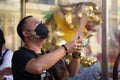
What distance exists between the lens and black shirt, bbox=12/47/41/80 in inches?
98.0

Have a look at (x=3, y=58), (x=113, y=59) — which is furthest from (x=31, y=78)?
(x=113, y=59)

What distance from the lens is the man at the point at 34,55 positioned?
2.35 m

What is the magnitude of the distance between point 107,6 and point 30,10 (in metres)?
1.47

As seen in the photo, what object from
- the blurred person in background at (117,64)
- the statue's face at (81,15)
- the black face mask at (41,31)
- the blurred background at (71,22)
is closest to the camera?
the black face mask at (41,31)

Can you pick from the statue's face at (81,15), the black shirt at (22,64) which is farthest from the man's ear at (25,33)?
the statue's face at (81,15)

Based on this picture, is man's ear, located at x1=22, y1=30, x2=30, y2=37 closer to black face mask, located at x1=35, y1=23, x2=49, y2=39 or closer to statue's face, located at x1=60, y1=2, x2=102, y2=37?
black face mask, located at x1=35, y1=23, x2=49, y2=39

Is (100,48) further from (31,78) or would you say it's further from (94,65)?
(31,78)

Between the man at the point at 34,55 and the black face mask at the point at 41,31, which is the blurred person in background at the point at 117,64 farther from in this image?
the black face mask at the point at 41,31

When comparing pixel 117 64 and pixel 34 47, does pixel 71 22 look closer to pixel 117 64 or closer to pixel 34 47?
pixel 117 64

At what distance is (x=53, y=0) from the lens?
5.26m

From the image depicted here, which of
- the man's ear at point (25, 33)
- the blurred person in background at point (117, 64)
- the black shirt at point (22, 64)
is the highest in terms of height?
the man's ear at point (25, 33)

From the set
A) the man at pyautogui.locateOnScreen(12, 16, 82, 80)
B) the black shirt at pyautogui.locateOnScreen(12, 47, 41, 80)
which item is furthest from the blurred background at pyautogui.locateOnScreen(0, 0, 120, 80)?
the black shirt at pyautogui.locateOnScreen(12, 47, 41, 80)

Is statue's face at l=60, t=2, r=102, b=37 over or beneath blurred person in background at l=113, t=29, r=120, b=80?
over

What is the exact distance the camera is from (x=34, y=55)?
2.54 metres
